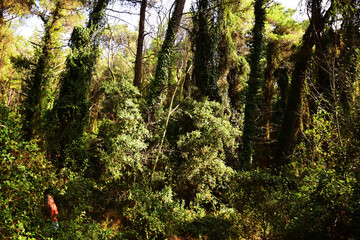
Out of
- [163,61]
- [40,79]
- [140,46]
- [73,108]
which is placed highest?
[140,46]

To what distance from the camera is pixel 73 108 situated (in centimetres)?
783

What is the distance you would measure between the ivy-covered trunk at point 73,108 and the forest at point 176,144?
43 mm

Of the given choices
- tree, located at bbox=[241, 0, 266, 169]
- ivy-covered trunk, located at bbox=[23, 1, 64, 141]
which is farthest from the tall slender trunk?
tree, located at bbox=[241, 0, 266, 169]

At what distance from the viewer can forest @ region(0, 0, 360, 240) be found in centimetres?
473

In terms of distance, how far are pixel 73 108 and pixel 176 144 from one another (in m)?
4.47

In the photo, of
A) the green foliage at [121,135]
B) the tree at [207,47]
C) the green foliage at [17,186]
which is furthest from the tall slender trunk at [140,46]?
the green foliage at [17,186]

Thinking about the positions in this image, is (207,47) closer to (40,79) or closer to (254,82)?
(254,82)

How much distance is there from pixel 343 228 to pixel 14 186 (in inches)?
274

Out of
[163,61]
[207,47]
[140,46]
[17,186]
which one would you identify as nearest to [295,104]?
[207,47]

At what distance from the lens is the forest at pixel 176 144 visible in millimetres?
4727

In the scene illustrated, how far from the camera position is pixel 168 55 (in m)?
10.6

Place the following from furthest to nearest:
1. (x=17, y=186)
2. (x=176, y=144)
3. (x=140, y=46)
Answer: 1. (x=140, y=46)
2. (x=176, y=144)
3. (x=17, y=186)

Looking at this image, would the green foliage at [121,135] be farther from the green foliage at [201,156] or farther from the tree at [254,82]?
the tree at [254,82]

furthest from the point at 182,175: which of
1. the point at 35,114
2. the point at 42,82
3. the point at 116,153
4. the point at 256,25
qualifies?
the point at 256,25
